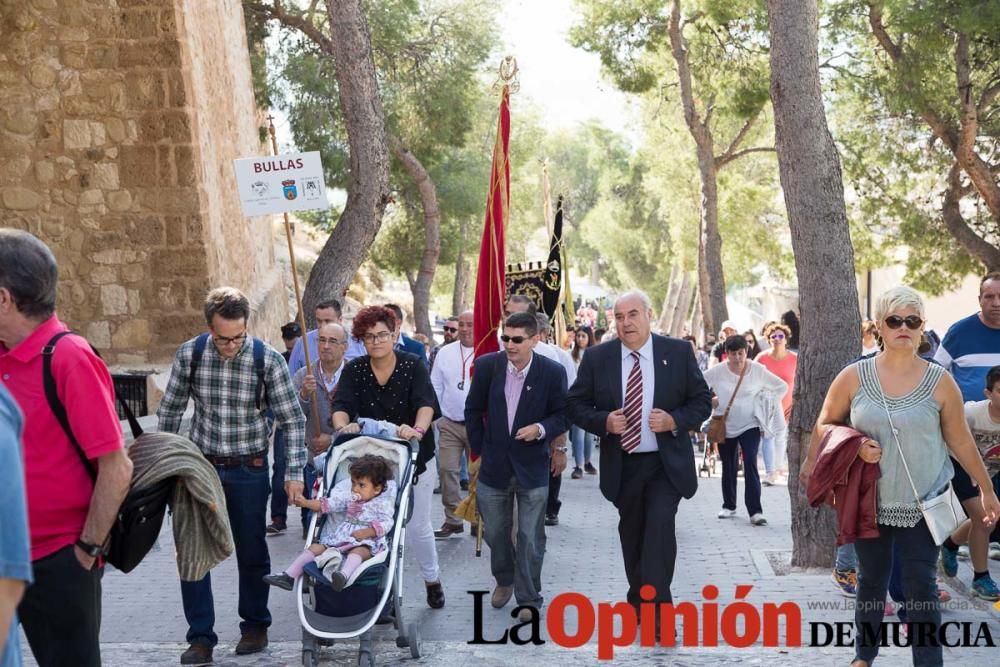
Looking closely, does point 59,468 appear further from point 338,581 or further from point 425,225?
point 425,225

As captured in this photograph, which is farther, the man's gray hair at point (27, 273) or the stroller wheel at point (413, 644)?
the stroller wheel at point (413, 644)

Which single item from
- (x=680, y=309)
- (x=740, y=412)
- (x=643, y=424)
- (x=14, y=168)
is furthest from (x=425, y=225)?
(x=643, y=424)

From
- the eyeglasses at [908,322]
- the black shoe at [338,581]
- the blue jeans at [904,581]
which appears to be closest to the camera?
the blue jeans at [904,581]

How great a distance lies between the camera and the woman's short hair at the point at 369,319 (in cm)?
757

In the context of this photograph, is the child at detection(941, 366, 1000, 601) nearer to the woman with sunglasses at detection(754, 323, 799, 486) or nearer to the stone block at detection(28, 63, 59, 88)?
the woman with sunglasses at detection(754, 323, 799, 486)

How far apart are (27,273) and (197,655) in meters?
3.18

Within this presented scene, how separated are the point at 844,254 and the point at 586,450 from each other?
7734 millimetres

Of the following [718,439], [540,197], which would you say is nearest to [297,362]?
[718,439]

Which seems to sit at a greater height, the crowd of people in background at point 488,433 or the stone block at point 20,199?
the stone block at point 20,199

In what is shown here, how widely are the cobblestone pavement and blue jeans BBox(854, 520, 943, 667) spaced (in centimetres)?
52

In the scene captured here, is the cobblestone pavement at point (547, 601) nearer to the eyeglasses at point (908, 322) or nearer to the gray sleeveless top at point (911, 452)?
the gray sleeveless top at point (911, 452)

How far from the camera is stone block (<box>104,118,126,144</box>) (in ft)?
47.1

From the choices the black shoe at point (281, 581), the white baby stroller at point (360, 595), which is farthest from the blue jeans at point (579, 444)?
the black shoe at point (281, 581)

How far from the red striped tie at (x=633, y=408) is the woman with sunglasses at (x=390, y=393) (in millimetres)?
1258
